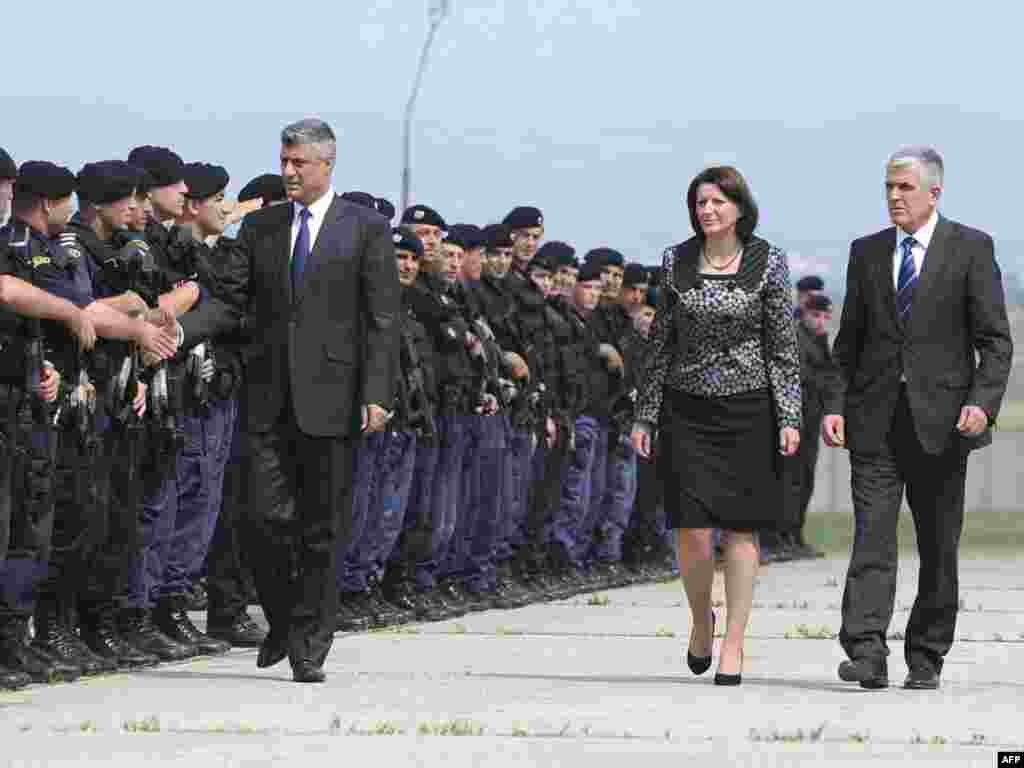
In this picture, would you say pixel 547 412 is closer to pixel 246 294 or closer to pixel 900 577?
pixel 900 577

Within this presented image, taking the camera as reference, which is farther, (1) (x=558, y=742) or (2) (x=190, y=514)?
(2) (x=190, y=514)

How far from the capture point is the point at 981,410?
39.9 ft

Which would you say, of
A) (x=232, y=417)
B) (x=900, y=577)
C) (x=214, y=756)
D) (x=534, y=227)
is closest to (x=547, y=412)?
(x=534, y=227)

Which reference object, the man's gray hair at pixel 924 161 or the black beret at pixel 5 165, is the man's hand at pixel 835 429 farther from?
the black beret at pixel 5 165

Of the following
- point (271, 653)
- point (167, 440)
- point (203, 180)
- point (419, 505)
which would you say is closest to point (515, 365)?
point (419, 505)

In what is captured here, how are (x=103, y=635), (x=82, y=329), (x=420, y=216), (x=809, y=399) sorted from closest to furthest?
1. (x=82, y=329)
2. (x=103, y=635)
3. (x=420, y=216)
4. (x=809, y=399)

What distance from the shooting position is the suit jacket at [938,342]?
40.2 feet

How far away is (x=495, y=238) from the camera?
18.5 meters

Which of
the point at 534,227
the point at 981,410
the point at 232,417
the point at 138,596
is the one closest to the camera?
the point at 981,410

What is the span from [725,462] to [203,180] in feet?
9.64

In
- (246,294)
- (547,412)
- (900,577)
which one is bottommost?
(900,577)

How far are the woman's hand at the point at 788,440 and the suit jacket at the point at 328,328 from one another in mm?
1533

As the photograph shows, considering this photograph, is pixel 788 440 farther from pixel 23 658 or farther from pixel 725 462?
pixel 23 658

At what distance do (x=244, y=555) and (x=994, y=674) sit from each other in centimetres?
308
